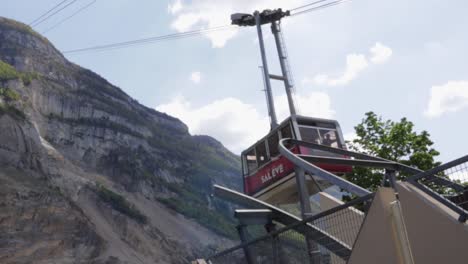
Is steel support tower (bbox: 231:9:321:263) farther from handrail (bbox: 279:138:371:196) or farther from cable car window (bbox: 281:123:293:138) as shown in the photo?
handrail (bbox: 279:138:371:196)

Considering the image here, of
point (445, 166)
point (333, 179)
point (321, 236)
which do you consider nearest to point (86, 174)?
point (333, 179)

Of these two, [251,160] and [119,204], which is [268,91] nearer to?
[251,160]

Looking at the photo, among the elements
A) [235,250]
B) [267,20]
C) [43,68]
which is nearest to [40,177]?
[43,68]

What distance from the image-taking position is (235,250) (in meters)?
7.71

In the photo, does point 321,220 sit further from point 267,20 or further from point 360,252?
point 267,20

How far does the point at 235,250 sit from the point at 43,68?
328 feet

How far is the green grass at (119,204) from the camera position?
7456cm

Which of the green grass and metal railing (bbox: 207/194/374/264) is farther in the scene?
the green grass

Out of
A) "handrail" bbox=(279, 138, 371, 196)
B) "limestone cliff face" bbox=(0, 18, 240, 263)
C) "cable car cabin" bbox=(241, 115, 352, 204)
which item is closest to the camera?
"handrail" bbox=(279, 138, 371, 196)

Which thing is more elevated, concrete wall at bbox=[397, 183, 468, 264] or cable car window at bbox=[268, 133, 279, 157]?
cable car window at bbox=[268, 133, 279, 157]

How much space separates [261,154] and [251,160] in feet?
2.32

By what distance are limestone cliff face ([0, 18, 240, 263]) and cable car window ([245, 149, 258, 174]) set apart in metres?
42.0

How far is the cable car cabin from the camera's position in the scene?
18.6 meters

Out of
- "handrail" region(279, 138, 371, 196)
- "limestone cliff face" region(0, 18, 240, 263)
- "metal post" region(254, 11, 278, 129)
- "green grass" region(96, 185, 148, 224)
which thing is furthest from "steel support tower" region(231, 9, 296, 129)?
"green grass" region(96, 185, 148, 224)
